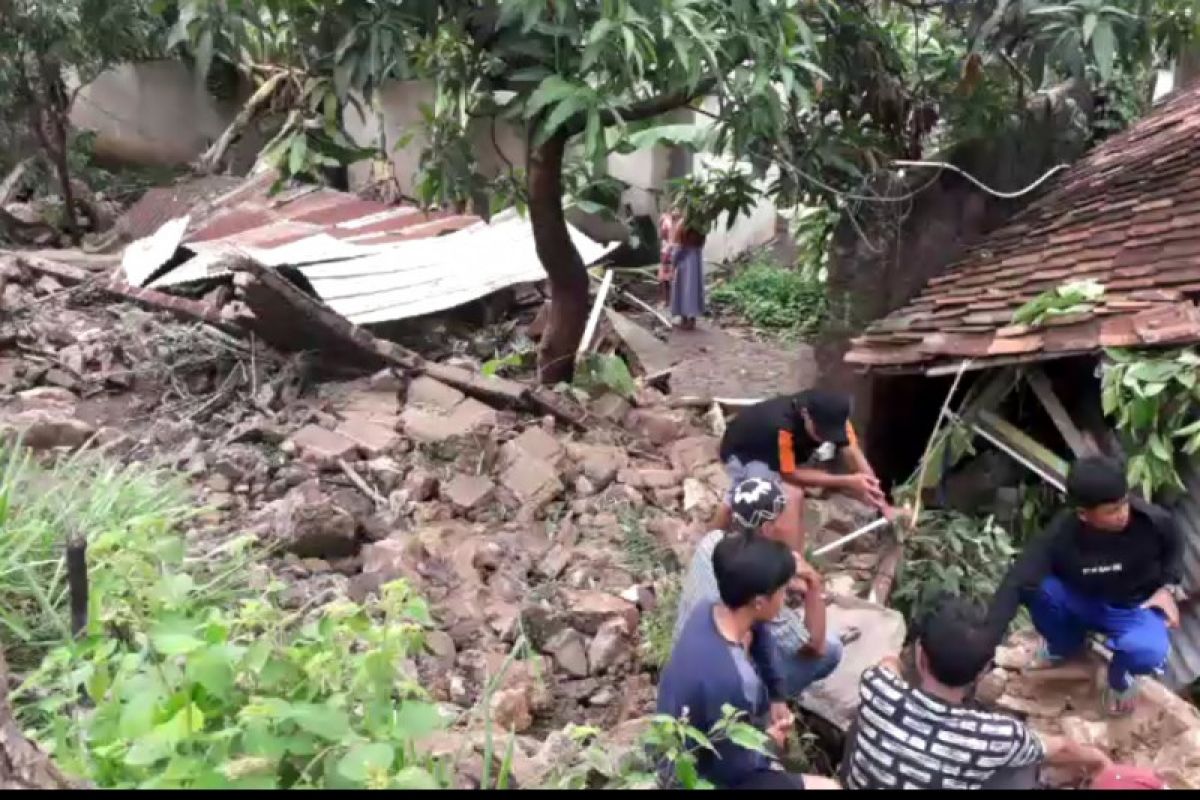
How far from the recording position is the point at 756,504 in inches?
156

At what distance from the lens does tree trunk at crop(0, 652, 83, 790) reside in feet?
6.67

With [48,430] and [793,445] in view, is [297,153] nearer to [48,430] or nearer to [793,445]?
[48,430]

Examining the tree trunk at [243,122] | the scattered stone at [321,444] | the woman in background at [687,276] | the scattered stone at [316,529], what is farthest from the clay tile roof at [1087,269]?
the tree trunk at [243,122]

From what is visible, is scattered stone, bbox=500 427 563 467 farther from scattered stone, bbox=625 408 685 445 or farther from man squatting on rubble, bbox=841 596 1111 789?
man squatting on rubble, bbox=841 596 1111 789

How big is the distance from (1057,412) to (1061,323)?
1.89 ft

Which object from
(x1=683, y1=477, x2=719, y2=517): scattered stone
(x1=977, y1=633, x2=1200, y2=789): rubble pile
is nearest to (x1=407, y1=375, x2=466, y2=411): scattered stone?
(x1=683, y1=477, x2=719, y2=517): scattered stone

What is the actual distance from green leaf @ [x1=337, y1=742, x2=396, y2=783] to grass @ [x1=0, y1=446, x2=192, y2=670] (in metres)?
0.92

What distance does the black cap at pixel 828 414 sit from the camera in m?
4.73

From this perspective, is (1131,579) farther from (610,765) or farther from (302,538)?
(302,538)

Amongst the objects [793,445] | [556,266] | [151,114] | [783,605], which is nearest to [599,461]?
[556,266]

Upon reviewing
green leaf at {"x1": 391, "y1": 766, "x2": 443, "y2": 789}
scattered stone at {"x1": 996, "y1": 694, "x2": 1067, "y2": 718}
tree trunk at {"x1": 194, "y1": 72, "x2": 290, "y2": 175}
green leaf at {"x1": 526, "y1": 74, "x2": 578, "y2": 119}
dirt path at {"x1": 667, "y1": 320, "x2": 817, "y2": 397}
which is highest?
tree trunk at {"x1": 194, "y1": 72, "x2": 290, "y2": 175}

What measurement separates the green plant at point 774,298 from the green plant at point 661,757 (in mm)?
8699

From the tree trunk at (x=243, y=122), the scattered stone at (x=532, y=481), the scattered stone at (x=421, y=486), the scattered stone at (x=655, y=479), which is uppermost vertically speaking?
the tree trunk at (x=243, y=122)

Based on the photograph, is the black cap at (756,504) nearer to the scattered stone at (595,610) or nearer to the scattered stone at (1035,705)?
the scattered stone at (595,610)
